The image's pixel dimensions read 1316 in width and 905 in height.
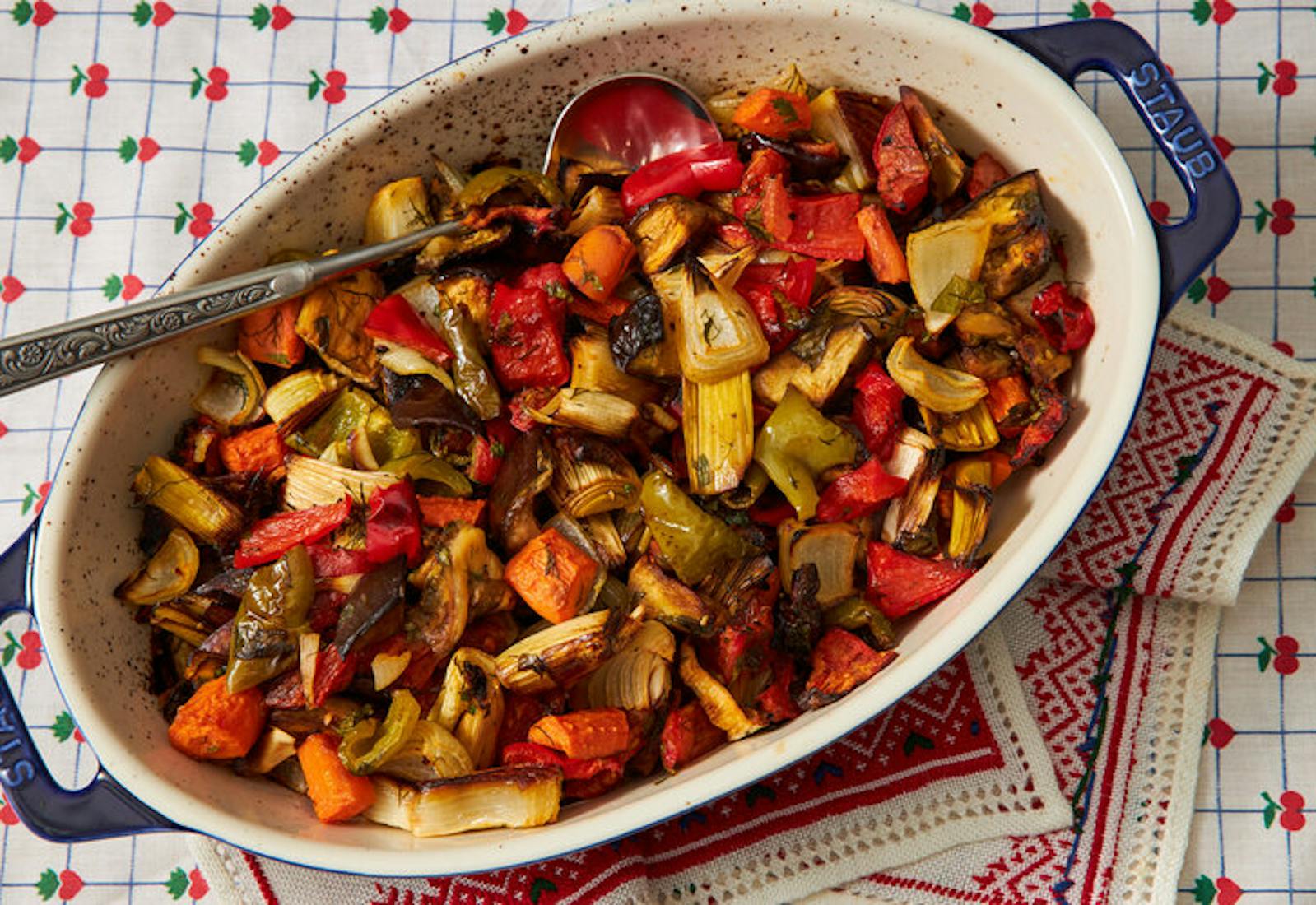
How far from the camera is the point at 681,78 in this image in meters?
1.99

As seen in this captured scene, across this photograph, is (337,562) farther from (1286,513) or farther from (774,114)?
(1286,513)

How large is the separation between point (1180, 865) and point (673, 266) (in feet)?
4.25

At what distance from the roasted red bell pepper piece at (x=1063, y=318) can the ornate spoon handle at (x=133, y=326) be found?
3.61 feet

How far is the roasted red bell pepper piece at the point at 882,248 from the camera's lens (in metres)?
1.90

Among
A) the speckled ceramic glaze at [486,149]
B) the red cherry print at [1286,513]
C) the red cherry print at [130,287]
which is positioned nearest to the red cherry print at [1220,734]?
the red cherry print at [1286,513]

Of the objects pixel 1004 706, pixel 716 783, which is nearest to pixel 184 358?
pixel 716 783

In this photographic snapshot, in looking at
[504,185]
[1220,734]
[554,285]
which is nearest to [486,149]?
[504,185]

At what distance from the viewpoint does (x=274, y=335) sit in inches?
76.1

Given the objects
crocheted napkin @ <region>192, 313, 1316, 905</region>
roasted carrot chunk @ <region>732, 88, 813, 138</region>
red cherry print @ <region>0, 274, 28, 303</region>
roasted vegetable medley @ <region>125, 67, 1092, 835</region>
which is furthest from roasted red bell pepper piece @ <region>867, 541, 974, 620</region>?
red cherry print @ <region>0, 274, 28, 303</region>

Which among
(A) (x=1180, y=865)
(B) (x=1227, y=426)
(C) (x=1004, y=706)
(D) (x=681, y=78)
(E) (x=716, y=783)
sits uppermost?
(D) (x=681, y=78)

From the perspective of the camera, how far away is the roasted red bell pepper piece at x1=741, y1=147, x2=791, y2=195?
192 centimetres

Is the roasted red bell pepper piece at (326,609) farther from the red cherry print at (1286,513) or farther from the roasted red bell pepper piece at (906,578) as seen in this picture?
the red cherry print at (1286,513)

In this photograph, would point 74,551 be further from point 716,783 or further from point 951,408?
point 951,408

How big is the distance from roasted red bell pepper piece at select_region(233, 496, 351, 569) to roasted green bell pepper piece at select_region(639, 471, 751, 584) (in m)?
0.45
